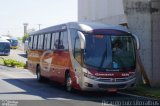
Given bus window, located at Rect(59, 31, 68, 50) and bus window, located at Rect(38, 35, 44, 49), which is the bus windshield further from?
bus window, located at Rect(38, 35, 44, 49)

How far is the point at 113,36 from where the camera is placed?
739 inches

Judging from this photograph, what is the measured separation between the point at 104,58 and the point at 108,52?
0.32 meters

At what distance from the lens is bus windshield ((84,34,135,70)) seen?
59.9ft

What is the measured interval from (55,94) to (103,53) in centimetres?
274

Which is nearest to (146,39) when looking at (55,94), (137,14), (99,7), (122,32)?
(137,14)

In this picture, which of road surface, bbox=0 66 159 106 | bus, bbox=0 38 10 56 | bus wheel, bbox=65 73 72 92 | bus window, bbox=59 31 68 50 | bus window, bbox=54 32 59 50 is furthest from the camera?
bus, bbox=0 38 10 56

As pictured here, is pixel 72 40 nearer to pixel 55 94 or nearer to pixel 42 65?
pixel 55 94

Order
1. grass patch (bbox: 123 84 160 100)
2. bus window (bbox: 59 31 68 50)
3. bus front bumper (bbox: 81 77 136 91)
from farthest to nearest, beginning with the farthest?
bus window (bbox: 59 31 68 50), grass patch (bbox: 123 84 160 100), bus front bumper (bbox: 81 77 136 91)

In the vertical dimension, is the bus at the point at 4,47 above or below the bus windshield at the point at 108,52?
below

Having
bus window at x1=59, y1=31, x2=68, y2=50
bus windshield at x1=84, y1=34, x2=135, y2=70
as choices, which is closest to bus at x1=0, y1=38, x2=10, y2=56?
bus window at x1=59, y1=31, x2=68, y2=50

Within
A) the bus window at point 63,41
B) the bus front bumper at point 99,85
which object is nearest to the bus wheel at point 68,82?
the bus window at point 63,41

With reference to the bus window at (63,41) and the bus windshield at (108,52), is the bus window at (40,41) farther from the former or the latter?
the bus windshield at (108,52)

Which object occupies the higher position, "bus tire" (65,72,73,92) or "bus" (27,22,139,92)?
"bus" (27,22,139,92)

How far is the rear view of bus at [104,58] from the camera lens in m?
18.1
